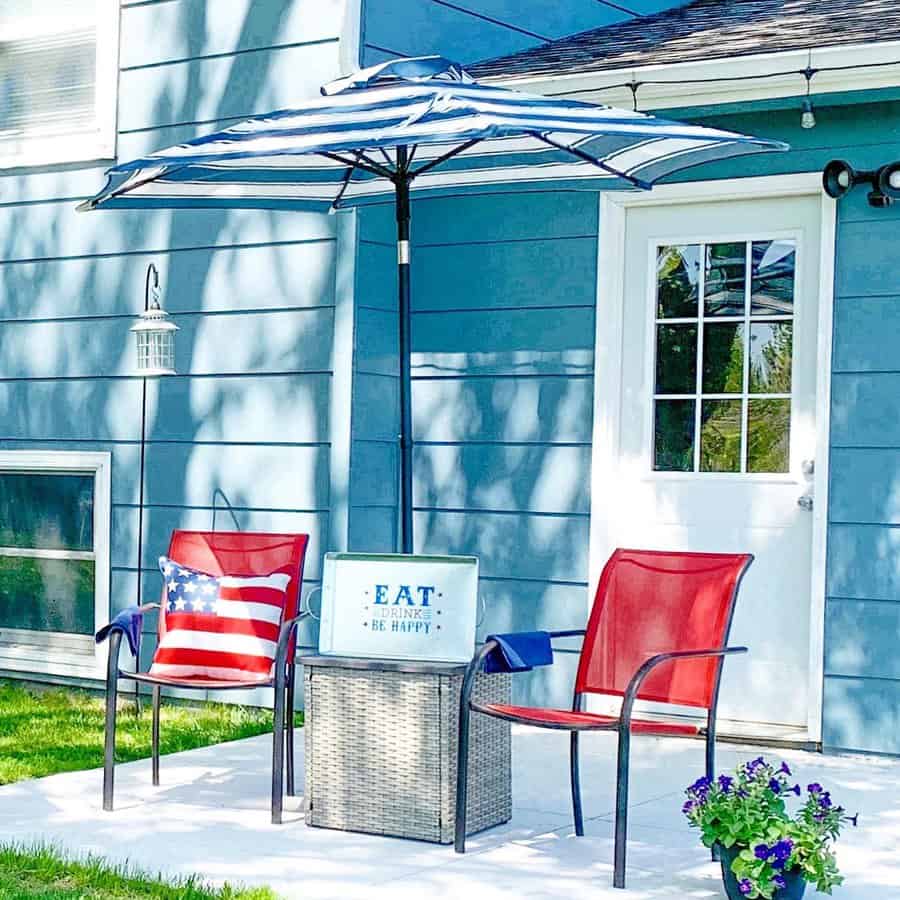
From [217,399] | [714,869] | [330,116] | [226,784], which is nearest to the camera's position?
[714,869]

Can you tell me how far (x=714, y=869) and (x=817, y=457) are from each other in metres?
1.92

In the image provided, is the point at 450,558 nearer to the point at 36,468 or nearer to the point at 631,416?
the point at 631,416

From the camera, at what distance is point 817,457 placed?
5.51 metres

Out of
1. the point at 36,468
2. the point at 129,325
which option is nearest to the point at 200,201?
the point at 129,325

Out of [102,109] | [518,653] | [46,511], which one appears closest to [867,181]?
[518,653]


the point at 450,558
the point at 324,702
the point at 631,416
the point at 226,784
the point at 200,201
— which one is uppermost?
the point at 200,201

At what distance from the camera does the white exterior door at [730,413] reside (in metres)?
5.63

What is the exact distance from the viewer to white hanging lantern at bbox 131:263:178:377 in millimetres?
6196

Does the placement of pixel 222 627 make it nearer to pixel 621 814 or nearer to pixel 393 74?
pixel 621 814

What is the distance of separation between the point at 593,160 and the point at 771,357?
1401 mm

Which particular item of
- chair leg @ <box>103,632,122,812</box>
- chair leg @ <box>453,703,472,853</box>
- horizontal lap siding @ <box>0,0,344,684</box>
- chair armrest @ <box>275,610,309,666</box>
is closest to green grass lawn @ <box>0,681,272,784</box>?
horizontal lap siding @ <box>0,0,344,684</box>

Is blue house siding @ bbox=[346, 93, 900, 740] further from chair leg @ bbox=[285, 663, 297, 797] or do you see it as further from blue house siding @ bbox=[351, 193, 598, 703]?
chair leg @ bbox=[285, 663, 297, 797]

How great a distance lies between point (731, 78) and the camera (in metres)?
5.50

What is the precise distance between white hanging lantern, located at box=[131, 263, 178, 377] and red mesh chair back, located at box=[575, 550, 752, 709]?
237 cm
